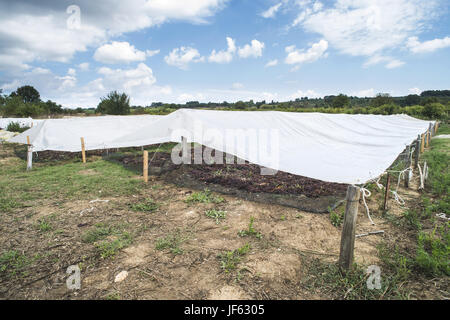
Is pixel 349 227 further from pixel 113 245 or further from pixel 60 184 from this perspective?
pixel 60 184

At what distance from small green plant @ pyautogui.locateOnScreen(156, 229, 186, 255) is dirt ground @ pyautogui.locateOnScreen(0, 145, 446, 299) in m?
0.05

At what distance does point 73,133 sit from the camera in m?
8.71

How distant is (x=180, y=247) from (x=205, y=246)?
31cm

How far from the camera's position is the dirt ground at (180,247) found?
2.18 meters

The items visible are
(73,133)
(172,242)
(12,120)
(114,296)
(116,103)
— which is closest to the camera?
(114,296)

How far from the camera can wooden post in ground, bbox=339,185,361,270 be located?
2166 millimetres

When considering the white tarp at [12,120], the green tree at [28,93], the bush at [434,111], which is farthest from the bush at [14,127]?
the green tree at [28,93]

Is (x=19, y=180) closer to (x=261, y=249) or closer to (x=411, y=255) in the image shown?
(x=261, y=249)

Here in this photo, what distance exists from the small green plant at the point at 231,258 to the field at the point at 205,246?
11 mm

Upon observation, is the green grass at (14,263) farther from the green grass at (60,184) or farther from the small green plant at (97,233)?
the green grass at (60,184)

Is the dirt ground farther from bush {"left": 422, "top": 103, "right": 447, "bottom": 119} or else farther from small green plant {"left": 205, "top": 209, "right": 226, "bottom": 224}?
bush {"left": 422, "top": 103, "right": 447, "bottom": 119}

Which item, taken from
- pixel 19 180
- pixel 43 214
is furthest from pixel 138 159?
pixel 43 214

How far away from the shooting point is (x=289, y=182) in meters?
5.29

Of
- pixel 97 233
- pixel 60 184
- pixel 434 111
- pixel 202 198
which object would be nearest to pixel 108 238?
pixel 97 233
